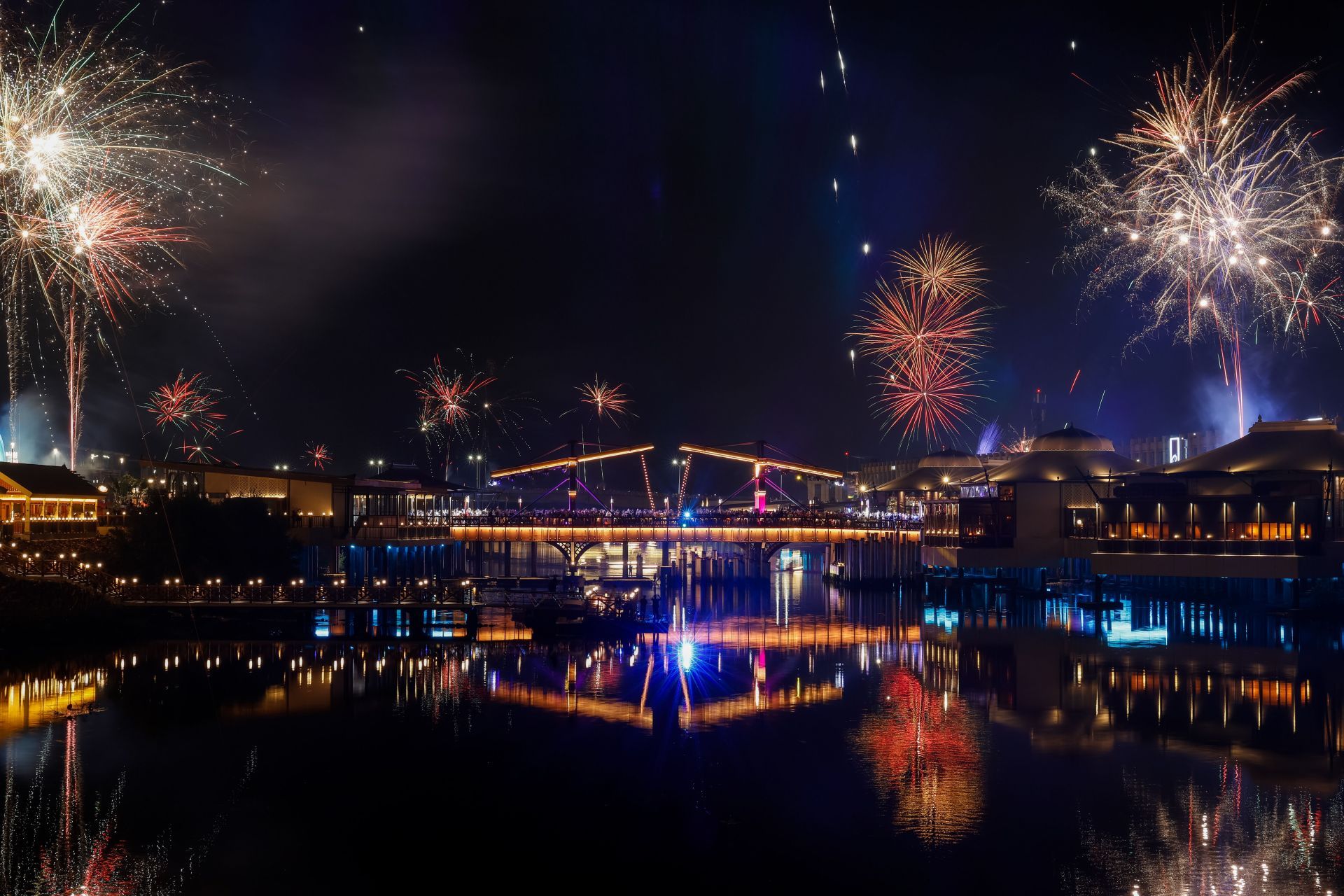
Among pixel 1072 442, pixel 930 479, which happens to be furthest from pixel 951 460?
pixel 1072 442

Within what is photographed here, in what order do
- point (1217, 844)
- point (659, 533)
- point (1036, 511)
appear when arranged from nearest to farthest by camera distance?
1. point (1217, 844)
2. point (1036, 511)
3. point (659, 533)

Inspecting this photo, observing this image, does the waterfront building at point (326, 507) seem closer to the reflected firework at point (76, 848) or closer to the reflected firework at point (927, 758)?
the reflected firework at point (76, 848)

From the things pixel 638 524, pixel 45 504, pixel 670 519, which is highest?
pixel 45 504

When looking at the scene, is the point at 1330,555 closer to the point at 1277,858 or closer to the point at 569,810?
the point at 1277,858

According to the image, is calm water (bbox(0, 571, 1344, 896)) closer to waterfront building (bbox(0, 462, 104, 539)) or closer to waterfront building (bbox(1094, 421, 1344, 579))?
waterfront building (bbox(1094, 421, 1344, 579))

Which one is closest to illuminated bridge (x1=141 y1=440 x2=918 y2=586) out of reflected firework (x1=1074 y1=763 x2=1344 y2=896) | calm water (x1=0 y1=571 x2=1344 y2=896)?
calm water (x1=0 y1=571 x2=1344 y2=896)

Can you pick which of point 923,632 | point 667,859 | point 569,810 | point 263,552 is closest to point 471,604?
point 263,552

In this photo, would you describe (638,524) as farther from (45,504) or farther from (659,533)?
(45,504)
